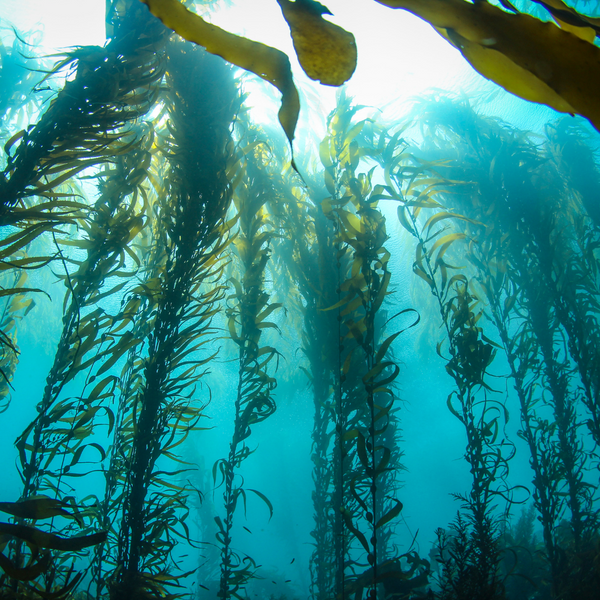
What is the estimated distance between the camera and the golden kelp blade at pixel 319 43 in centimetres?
69

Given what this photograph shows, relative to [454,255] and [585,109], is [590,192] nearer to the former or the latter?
[454,255]

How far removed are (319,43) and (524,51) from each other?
48cm

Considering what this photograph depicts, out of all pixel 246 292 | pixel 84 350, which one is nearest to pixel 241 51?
pixel 84 350

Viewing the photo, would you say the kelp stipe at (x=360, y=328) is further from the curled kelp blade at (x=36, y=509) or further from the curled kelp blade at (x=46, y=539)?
the curled kelp blade at (x=36, y=509)

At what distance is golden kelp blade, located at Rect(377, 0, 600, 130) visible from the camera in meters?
0.63

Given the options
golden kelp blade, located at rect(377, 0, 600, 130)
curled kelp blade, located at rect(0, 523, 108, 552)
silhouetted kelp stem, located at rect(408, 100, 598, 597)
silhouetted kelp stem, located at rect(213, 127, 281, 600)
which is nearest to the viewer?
golden kelp blade, located at rect(377, 0, 600, 130)

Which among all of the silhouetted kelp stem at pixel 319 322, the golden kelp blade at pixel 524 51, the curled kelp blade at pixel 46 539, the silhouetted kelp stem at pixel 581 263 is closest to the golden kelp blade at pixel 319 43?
the golden kelp blade at pixel 524 51

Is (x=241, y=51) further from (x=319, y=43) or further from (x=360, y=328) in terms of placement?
(x=360, y=328)

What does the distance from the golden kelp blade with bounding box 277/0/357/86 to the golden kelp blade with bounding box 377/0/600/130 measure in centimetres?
14

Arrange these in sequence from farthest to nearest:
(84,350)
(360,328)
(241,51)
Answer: (84,350) < (360,328) < (241,51)

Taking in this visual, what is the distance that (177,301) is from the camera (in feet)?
7.39

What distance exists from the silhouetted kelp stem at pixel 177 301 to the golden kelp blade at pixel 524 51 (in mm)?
1967

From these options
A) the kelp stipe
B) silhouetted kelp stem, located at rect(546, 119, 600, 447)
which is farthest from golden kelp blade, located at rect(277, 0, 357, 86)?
silhouetted kelp stem, located at rect(546, 119, 600, 447)

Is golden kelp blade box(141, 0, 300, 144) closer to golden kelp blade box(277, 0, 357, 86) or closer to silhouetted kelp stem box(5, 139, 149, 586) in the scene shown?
golden kelp blade box(277, 0, 357, 86)
